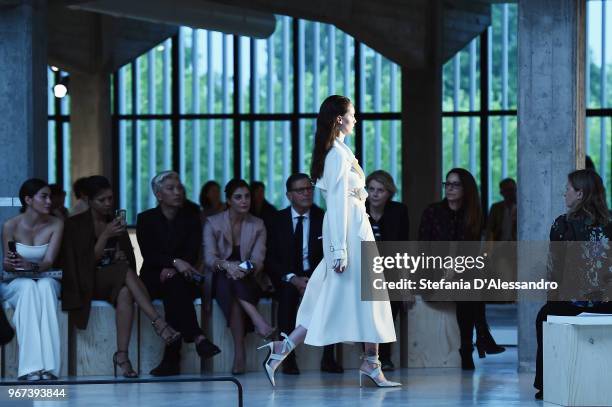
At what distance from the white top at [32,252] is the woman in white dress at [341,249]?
225 cm

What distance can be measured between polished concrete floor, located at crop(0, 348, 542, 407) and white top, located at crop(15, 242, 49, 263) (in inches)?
42.7

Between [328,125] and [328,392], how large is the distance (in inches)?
67.4

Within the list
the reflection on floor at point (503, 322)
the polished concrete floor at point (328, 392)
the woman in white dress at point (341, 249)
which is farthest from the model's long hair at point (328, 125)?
the reflection on floor at point (503, 322)

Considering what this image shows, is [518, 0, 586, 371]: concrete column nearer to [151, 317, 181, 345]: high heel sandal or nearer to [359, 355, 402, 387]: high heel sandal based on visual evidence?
[359, 355, 402, 387]: high heel sandal

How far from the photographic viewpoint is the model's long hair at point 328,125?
8.59m

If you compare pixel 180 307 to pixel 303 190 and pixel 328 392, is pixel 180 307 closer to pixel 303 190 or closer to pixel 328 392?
pixel 303 190

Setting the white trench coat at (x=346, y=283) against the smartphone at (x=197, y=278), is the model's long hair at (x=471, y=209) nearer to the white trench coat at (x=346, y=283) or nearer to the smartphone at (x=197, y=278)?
the white trench coat at (x=346, y=283)

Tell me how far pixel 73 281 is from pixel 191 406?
222cm

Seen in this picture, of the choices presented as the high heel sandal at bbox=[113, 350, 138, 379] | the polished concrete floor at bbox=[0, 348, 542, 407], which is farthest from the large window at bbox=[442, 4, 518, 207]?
the high heel sandal at bbox=[113, 350, 138, 379]

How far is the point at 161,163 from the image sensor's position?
22125 millimetres

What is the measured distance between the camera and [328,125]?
8633 millimetres

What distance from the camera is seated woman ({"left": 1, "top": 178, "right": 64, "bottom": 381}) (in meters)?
9.59

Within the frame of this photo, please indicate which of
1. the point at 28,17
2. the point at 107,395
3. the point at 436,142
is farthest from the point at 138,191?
the point at 107,395

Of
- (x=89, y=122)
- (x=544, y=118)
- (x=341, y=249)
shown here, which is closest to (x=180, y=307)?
(x=341, y=249)
